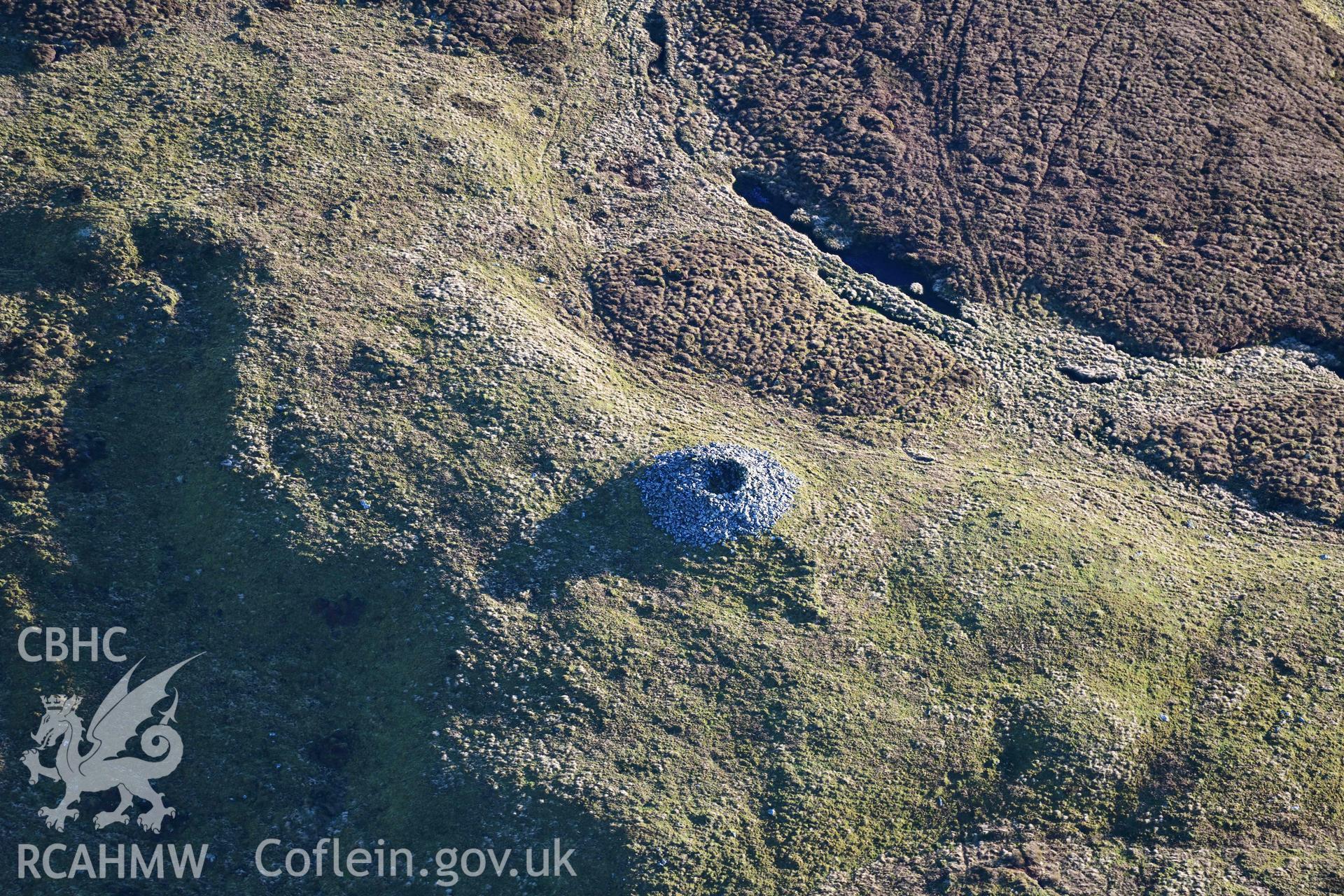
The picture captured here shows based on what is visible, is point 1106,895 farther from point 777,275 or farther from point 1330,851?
point 777,275

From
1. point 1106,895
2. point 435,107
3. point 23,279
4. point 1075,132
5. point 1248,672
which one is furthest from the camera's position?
point 1075,132

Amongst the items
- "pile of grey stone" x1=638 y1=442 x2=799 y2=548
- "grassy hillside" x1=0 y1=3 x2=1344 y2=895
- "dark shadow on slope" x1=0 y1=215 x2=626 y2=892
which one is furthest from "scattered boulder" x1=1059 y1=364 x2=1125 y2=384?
"dark shadow on slope" x1=0 y1=215 x2=626 y2=892

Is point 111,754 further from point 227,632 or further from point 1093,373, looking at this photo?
point 1093,373

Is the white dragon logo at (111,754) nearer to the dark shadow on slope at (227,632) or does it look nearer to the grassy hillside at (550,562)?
the dark shadow on slope at (227,632)

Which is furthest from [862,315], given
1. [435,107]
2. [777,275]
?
[435,107]

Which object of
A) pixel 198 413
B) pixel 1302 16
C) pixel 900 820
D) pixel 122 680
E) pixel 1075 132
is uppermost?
pixel 1302 16

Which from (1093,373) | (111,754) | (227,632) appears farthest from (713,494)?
(111,754)

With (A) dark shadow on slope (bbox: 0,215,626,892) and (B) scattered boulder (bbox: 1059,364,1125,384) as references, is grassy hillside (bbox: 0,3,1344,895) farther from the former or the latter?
(B) scattered boulder (bbox: 1059,364,1125,384)
